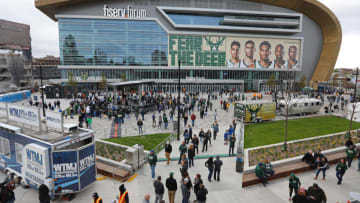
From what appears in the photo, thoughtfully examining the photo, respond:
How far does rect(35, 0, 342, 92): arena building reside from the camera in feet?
171

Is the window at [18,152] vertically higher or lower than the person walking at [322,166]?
higher

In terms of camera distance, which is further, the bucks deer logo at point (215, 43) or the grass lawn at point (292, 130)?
the bucks deer logo at point (215, 43)

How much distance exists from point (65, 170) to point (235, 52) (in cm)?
5551

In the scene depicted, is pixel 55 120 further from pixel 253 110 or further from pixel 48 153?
pixel 253 110

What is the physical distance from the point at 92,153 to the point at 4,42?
256 ft

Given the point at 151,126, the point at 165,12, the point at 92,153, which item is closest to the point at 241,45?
the point at 165,12

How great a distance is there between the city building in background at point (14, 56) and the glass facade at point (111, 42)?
2315cm

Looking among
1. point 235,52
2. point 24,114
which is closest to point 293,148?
point 24,114

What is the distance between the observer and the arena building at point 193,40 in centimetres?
5197

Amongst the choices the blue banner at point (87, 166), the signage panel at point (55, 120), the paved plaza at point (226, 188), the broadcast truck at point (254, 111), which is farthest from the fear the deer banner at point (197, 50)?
the blue banner at point (87, 166)

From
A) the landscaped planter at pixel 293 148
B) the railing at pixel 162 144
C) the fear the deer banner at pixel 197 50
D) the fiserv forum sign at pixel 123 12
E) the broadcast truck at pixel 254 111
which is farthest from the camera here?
the fear the deer banner at pixel 197 50

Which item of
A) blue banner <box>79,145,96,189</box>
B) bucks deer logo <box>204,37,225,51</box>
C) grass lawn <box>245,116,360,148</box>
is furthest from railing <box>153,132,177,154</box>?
bucks deer logo <box>204,37,225,51</box>

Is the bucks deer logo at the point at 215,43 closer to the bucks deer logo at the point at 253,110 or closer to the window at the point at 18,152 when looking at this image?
the bucks deer logo at the point at 253,110

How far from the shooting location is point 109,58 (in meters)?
53.3
